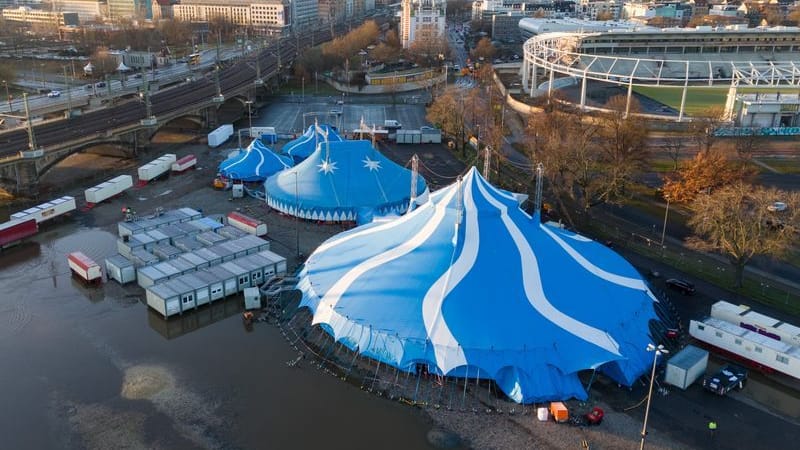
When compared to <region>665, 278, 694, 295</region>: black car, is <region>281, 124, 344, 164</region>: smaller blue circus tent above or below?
above

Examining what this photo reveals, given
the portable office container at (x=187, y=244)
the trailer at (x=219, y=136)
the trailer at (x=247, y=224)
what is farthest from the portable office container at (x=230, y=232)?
the trailer at (x=219, y=136)

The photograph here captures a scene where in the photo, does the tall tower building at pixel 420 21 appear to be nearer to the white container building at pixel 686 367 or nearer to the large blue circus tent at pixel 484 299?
the large blue circus tent at pixel 484 299

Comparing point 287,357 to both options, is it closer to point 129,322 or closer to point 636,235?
point 129,322

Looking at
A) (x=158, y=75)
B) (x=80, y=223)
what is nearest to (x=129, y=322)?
(x=80, y=223)

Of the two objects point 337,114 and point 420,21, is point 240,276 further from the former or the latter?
point 420,21

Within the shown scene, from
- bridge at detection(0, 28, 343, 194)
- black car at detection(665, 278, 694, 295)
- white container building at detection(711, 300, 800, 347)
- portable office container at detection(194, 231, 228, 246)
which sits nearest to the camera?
white container building at detection(711, 300, 800, 347)

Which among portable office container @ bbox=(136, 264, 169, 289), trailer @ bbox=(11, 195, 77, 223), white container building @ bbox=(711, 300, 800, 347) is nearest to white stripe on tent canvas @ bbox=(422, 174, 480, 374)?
white container building @ bbox=(711, 300, 800, 347)

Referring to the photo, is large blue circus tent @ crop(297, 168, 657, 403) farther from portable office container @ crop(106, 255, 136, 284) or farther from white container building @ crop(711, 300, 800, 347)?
portable office container @ crop(106, 255, 136, 284)

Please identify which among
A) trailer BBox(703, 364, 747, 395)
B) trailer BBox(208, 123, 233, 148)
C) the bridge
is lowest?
trailer BBox(703, 364, 747, 395)
